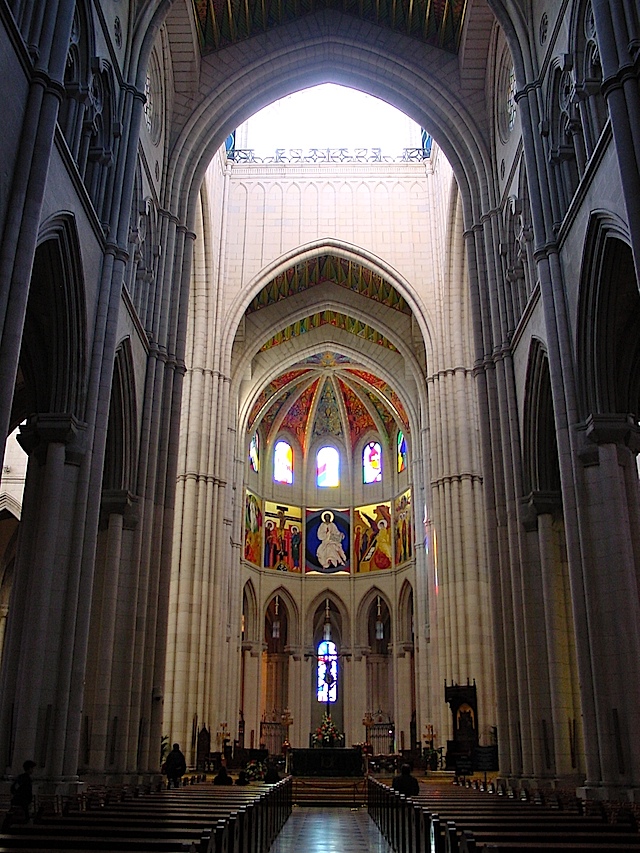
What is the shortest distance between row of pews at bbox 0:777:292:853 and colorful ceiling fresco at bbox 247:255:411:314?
2429 cm

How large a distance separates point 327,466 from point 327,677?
1032 cm

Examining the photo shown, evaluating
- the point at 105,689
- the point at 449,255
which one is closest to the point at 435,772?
the point at 105,689

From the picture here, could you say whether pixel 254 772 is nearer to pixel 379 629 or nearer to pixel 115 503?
pixel 115 503

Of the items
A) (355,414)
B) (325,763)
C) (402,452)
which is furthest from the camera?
(355,414)

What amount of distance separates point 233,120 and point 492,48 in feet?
20.3

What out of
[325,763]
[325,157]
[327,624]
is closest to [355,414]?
[327,624]

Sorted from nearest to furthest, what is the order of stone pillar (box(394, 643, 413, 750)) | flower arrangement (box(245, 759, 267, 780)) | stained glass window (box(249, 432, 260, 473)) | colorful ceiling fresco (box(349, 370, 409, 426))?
1. flower arrangement (box(245, 759, 267, 780))
2. stone pillar (box(394, 643, 413, 750))
3. colorful ceiling fresco (box(349, 370, 409, 426))
4. stained glass window (box(249, 432, 260, 473))

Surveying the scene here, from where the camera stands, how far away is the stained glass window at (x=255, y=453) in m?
41.3

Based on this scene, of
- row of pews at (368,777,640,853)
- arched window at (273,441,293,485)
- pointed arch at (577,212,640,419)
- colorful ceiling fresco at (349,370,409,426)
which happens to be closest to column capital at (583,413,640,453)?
pointed arch at (577,212,640,419)

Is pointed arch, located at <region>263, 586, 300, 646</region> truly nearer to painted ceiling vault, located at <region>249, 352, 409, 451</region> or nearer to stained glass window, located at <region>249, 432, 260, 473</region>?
stained glass window, located at <region>249, 432, 260, 473</region>

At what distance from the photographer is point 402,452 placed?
4147cm

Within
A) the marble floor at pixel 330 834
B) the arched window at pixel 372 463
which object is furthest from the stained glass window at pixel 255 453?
the marble floor at pixel 330 834

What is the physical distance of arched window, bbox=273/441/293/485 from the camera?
43.3m

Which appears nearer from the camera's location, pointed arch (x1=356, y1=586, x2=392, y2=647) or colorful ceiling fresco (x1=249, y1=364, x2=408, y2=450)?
pointed arch (x1=356, y1=586, x2=392, y2=647)
